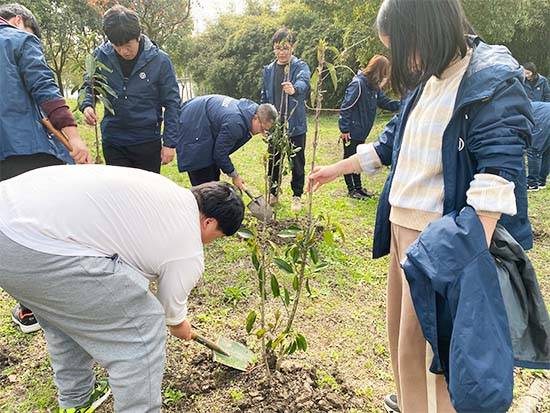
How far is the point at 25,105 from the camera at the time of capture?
238cm

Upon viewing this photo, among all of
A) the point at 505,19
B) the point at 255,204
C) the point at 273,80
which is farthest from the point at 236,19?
the point at 255,204

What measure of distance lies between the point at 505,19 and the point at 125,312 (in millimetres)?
9090

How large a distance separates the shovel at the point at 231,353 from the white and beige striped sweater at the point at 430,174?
1179mm

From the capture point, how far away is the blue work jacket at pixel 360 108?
5.30m

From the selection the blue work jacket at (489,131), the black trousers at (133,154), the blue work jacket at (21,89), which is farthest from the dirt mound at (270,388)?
the black trousers at (133,154)

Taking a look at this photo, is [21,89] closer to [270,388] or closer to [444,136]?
[270,388]

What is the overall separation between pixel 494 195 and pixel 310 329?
185cm

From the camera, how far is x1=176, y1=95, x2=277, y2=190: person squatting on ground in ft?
12.2

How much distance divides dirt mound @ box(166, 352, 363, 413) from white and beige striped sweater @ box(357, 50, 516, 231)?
102 cm

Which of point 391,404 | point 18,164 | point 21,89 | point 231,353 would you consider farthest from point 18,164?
Result: point 391,404

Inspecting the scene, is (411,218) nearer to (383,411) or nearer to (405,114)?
(405,114)

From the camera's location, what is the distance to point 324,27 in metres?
15.7

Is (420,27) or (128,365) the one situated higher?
(420,27)

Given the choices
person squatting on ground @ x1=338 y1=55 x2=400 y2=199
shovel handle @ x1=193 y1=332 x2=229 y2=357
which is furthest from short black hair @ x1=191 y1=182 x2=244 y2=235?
person squatting on ground @ x1=338 y1=55 x2=400 y2=199
